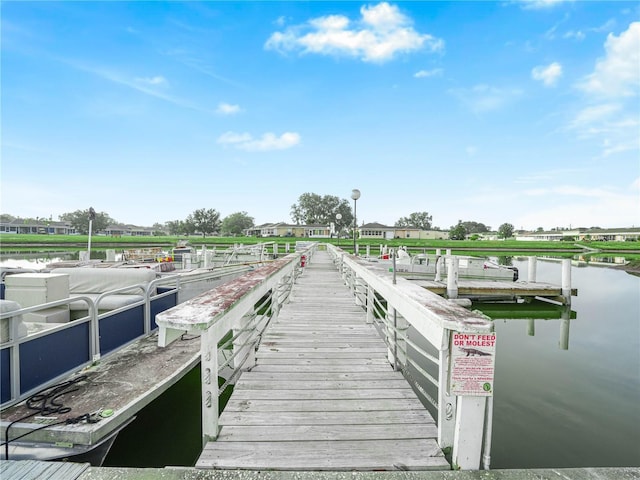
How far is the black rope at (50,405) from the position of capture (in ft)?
8.06

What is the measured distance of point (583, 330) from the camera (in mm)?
10086

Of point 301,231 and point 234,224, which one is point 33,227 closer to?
point 234,224

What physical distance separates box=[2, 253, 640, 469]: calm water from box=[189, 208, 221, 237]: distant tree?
7953cm

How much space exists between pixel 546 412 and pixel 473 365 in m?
A: 4.48

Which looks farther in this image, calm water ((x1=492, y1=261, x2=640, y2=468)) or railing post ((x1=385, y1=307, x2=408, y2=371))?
calm water ((x1=492, y1=261, x2=640, y2=468))

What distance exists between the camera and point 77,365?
3439 millimetres

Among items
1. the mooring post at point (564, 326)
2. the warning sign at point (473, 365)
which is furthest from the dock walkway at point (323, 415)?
the mooring post at point (564, 326)

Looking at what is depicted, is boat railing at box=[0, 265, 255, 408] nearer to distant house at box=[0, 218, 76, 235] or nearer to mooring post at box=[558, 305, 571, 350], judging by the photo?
mooring post at box=[558, 305, 571, 350]

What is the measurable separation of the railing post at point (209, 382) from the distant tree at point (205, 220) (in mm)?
82622

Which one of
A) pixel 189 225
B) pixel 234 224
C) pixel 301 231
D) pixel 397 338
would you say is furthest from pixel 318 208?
pixel 397 338

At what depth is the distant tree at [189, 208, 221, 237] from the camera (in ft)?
262

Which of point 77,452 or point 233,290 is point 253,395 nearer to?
point 233,290

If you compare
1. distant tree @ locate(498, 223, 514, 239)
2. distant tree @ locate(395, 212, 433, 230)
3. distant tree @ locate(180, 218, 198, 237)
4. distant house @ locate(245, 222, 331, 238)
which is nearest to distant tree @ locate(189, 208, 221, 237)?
distant tree @ locate(180, 218, 198, 237)

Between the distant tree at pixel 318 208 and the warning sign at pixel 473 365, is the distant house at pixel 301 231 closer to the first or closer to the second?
the distant tree at pixel 318 208
